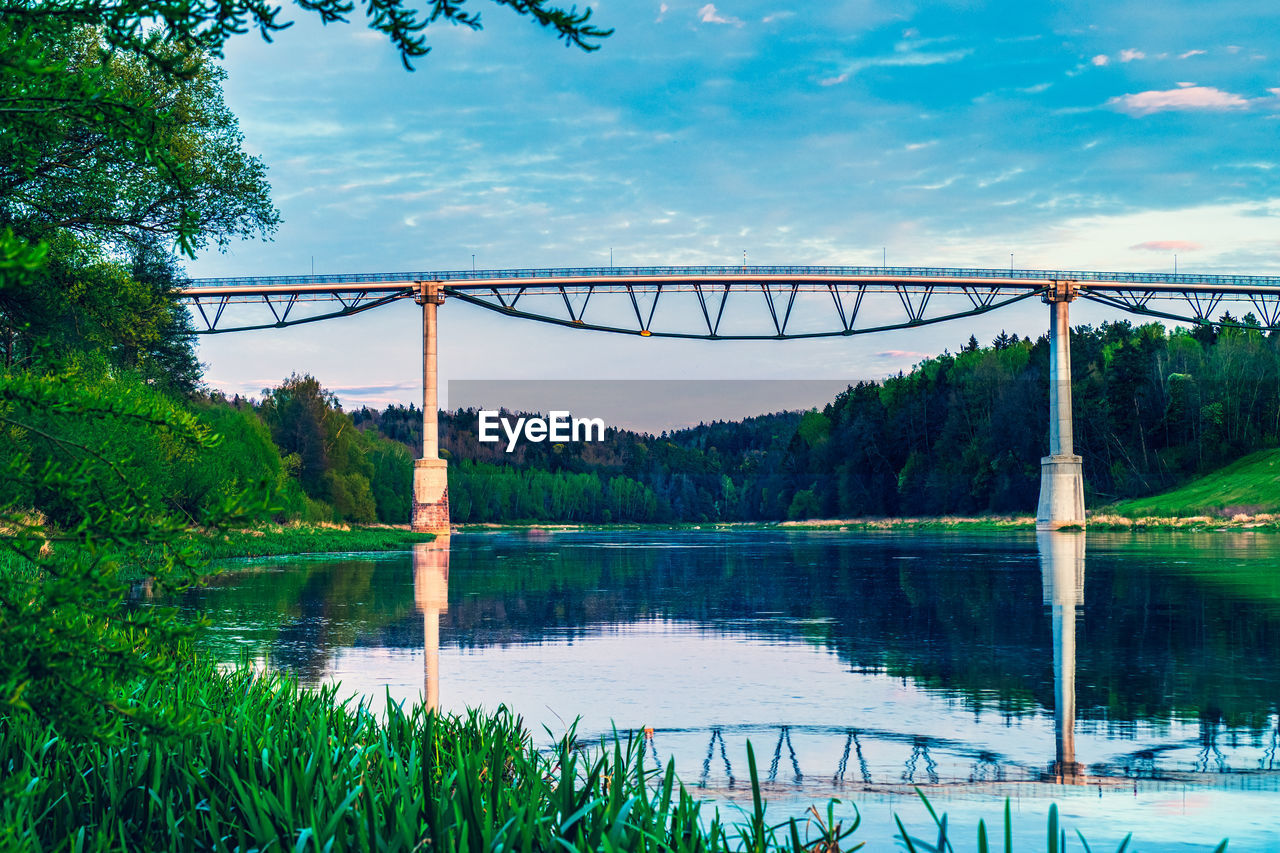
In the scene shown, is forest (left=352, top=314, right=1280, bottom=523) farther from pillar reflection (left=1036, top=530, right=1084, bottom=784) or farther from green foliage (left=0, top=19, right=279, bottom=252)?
green foliage (left=0, top=19, right=279, bottom=252)

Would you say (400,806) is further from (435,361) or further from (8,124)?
(435,361)

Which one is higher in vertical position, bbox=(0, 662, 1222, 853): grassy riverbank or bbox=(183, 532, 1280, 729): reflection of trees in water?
bbox=(0, 662, 1222, 853): grassy riverbank

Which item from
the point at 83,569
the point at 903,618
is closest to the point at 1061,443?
the point at 903,618

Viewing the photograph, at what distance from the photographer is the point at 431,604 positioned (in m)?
21.4

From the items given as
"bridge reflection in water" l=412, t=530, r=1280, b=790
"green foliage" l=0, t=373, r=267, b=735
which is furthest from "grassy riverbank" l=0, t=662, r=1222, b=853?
"bridge reflection in water" l=412, t=530, r=1280, b=790

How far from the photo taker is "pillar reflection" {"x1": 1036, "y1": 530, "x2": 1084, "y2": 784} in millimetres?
7815

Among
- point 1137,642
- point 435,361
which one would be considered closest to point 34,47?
point 1137,642

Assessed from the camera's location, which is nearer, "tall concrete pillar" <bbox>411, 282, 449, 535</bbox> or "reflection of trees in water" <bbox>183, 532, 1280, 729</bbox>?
"reflection of trees in water" <bbox>183, 532, 1280, 729</bbox>

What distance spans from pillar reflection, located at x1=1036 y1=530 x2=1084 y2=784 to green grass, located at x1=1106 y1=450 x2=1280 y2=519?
47.4 meters

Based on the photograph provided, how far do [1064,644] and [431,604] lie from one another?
11560mm

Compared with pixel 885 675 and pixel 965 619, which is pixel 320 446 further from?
pixel 885 675

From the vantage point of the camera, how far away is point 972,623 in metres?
17.3

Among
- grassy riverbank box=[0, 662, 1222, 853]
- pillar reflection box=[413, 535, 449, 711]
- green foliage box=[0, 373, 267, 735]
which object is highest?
green foliage box=[0, 373, 267, 735]

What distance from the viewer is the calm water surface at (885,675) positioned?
23.3 feet
